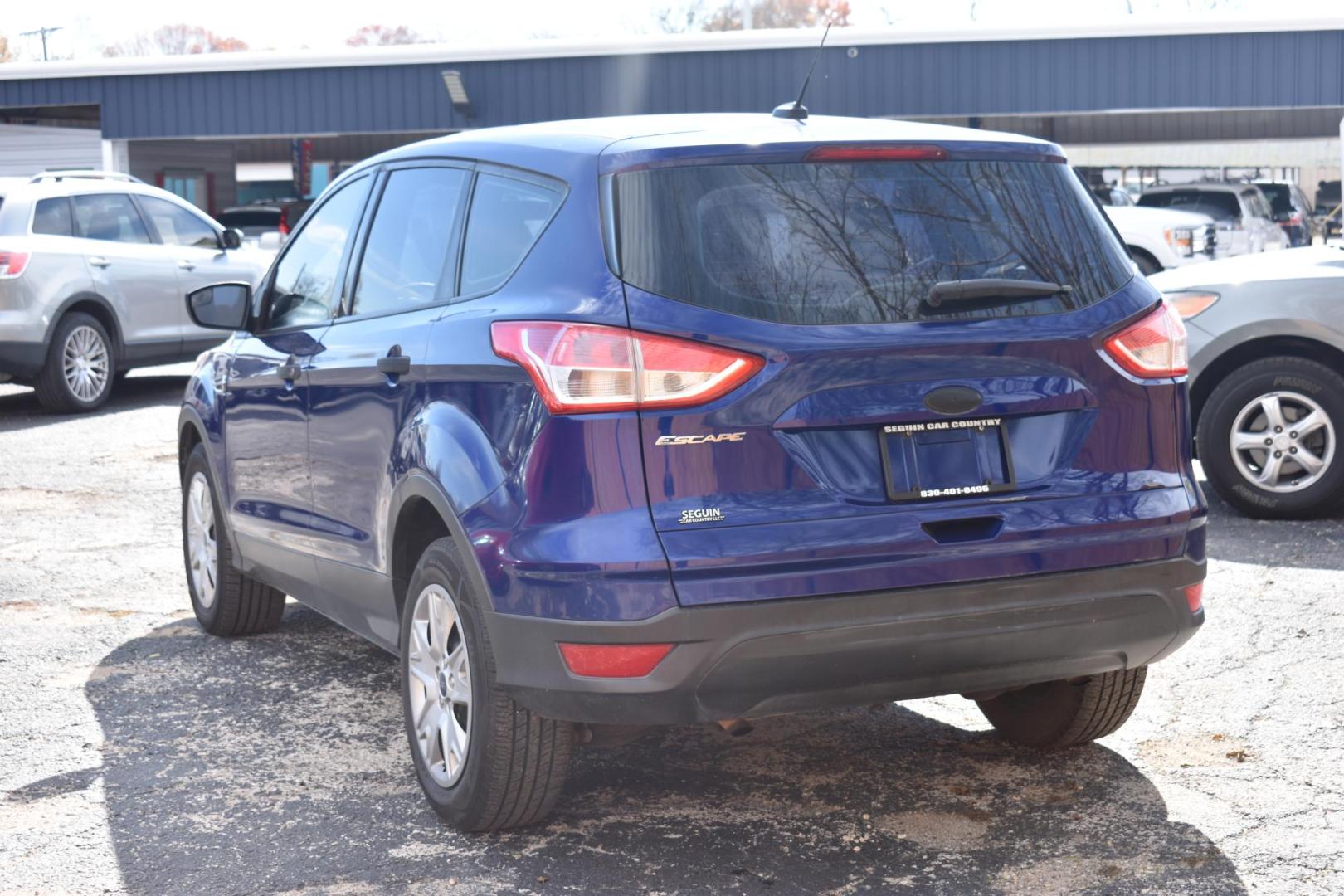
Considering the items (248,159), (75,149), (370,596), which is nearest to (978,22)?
(75,149)

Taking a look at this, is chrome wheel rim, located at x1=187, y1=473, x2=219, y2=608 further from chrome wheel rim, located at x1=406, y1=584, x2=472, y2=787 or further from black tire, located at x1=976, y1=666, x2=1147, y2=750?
black tire, located at x1=976, y1=666, x2=1147, y2=750

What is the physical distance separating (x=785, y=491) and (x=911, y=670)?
1.65 ft

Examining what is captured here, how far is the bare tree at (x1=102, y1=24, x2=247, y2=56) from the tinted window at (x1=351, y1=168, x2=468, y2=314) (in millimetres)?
80375

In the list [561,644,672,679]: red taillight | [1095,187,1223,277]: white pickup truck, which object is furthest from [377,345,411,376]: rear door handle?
[1095,187,1223,277]: white pickup truck

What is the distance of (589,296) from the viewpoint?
11.8 ft

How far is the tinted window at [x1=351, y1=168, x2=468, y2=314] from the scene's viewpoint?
438 centimetres

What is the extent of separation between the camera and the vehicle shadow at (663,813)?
3791mm

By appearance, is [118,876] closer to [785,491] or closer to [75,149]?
[785,491]

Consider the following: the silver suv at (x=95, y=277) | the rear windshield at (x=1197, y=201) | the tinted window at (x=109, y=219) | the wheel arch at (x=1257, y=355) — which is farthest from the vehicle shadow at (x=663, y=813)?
the rear windshield at (x=1197, y=201)

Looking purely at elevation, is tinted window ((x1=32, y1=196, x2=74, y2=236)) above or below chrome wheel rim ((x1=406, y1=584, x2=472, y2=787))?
above

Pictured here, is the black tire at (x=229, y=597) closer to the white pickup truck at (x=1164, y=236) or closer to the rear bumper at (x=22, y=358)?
the rear bumper at (x=22, y=358)

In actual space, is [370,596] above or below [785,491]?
below

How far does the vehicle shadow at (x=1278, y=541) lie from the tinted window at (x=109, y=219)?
9286 millimetres

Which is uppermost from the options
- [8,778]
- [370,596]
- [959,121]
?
[959,121]
